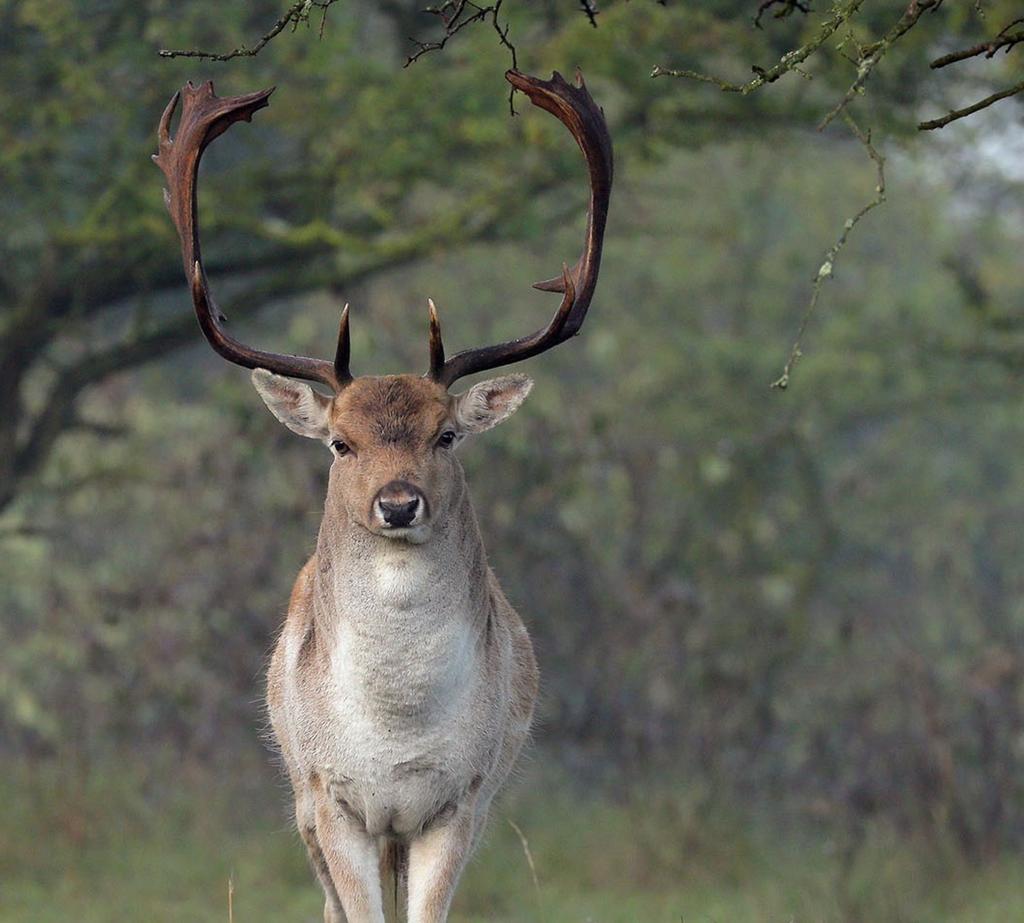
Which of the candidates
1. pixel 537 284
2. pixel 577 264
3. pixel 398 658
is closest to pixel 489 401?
pixel 537 284

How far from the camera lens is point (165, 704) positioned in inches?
561

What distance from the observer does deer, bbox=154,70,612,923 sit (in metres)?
5.90

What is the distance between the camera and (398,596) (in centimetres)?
588

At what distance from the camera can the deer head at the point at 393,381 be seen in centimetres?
588

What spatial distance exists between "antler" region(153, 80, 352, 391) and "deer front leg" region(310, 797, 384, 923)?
4.42ft

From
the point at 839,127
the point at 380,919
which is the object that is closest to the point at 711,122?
the point at 839,127

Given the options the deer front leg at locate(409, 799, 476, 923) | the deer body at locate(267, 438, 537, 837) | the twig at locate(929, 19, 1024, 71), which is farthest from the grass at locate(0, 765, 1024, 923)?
the twig at locate(929, 19, 1024, 71)

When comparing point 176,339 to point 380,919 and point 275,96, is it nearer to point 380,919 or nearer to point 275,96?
point 275,96

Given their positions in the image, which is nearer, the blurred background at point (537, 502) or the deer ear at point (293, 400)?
the deer ear at point (293, 400)

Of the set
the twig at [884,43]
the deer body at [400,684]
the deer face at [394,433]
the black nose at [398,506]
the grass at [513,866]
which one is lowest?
the grass at [513,866]

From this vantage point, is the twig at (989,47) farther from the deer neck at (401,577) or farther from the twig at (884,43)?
the deer neck at (401,577)

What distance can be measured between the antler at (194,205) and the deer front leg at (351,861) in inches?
53.0

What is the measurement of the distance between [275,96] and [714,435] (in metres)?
6.92

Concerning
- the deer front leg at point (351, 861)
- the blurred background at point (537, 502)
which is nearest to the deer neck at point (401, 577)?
the deer front leg at point (351, 861)
